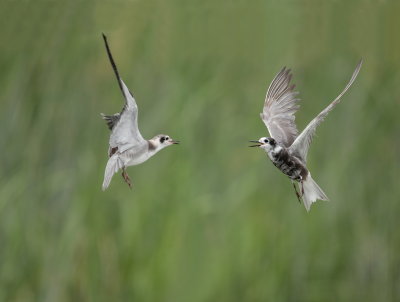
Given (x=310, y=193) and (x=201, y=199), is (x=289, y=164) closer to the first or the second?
(x=310, y=193)

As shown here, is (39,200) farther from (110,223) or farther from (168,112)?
(168,112)

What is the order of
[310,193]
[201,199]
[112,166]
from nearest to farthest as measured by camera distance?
1. [112,166]
2. [310,193]
3. [201,199]

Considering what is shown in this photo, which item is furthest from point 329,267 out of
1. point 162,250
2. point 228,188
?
point 162,250

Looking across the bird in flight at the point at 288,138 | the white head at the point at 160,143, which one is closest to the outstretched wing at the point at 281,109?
the bird in flight at the point at 288,138

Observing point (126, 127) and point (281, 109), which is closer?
point (126, 127)

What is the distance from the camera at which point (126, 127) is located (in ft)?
1.95

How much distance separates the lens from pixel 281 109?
751 millimetres

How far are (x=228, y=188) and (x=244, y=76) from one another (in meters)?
0.35

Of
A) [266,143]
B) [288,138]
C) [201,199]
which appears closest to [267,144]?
[266,143]

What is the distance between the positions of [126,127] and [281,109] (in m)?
0.21

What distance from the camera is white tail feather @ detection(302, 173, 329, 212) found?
2.07ft

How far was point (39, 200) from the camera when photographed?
86.6 inches

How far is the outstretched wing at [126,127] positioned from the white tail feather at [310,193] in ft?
0.50

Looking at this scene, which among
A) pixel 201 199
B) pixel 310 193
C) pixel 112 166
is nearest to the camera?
pixel 112 166
